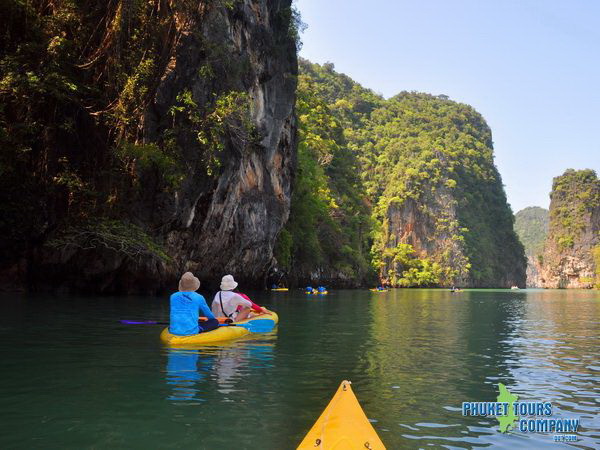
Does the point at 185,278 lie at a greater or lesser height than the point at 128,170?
lesser

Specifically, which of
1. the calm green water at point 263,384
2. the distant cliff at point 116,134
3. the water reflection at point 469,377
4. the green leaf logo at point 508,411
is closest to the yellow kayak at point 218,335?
the calm green water at point 263,384

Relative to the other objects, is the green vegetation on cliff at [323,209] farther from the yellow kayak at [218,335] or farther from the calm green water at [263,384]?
the calm green water at [263,384]

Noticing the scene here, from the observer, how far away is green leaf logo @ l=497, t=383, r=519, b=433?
5227 millimetres

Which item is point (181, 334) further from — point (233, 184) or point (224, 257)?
point (224, 257)

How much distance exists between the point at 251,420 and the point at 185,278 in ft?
14.5

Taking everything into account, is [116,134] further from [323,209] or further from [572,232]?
[572,232]

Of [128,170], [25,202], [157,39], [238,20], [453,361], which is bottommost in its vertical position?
[453,361]

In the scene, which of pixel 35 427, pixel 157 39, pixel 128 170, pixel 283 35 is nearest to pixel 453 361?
Result: pixel 35 427

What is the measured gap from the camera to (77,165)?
21000 mm

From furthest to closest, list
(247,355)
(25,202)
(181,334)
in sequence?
1. (25,202)
2. (181,334)
3. (247,355)

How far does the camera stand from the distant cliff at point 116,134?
62.0ft

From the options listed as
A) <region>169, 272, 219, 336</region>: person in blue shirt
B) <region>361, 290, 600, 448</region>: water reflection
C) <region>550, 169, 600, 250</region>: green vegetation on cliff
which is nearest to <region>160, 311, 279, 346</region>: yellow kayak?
<region>169, 272, 219, 336</region>: person in blue shirt

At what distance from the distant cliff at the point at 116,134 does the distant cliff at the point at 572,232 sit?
11020 cm

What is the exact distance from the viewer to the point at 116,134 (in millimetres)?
21188
